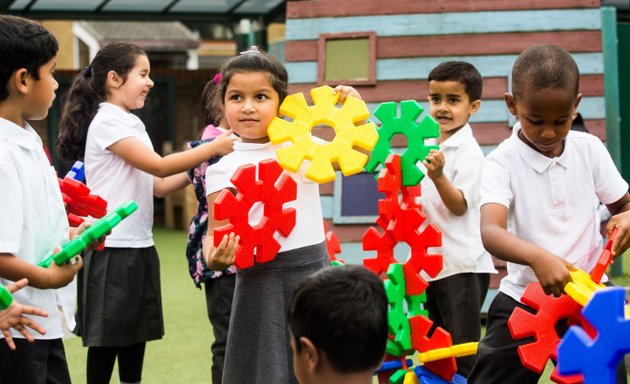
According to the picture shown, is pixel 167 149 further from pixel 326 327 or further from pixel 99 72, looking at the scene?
pixel 326 327

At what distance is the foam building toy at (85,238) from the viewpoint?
2482 millimetres

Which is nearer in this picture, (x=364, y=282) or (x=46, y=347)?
(x=364, y=282)

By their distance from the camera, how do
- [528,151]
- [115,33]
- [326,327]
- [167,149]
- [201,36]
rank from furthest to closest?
[201,36] → [115,33] → [167,149] → [528,151] → [326,327]

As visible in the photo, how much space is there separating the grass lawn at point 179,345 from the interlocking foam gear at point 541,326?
190cm

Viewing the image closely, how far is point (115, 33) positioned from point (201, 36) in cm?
711

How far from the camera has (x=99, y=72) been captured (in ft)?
13.2

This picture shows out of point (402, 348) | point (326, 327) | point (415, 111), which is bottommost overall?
point (402, 348)

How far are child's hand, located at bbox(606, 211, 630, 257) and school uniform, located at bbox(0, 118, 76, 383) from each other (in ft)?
5.25

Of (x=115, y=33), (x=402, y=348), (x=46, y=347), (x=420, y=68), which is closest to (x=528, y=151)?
(x=402, y=348)

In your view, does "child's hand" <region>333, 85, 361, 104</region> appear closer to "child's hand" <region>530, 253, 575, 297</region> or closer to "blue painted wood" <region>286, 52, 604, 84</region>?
"child's hand" <region>530, 253, 575, 297</region>

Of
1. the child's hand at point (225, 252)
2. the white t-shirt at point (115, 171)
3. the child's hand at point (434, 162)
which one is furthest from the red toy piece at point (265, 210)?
the white t-shirt at point (115, 171)

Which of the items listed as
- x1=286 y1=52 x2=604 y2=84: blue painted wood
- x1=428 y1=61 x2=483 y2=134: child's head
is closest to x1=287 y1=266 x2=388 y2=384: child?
x1=428 y1=61 x2=483 y2=134: child's head

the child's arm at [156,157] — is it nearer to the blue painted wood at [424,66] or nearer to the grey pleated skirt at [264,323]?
the grey pleated skirt at [264,323]

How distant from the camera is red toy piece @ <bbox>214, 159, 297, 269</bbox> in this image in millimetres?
2836
